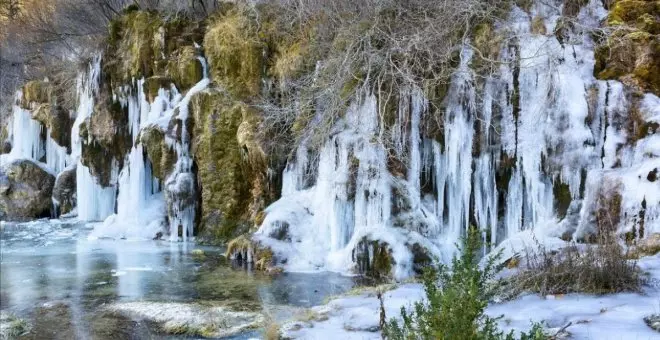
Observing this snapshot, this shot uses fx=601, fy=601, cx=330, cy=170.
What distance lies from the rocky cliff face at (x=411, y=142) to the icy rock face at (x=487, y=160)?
25mm

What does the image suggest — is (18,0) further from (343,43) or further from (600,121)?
(600,121)

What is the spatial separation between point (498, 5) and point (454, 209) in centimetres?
395

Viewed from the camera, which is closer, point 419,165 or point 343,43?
point 419,165

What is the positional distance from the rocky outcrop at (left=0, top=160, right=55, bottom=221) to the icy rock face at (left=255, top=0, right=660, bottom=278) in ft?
40.7

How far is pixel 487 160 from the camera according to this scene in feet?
33.2

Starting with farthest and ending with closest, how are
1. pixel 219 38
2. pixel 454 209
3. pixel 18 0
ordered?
pixel 18 0, pixel 219 38, pixel 454 209

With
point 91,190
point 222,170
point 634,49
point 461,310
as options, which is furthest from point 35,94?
point 461,310

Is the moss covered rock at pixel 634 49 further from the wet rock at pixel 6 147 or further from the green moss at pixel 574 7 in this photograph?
the wet rock at pixel 6 147

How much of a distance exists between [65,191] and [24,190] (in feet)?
4.91

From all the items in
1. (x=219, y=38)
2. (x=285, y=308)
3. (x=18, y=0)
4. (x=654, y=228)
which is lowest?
(x=285, y=308)

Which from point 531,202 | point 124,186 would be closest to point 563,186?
Answer: point 531,202

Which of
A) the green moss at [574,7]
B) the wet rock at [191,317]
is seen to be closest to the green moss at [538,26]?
the green moss at [574,7]

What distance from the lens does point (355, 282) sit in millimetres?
9180

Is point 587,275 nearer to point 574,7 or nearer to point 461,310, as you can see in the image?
point 461,310
